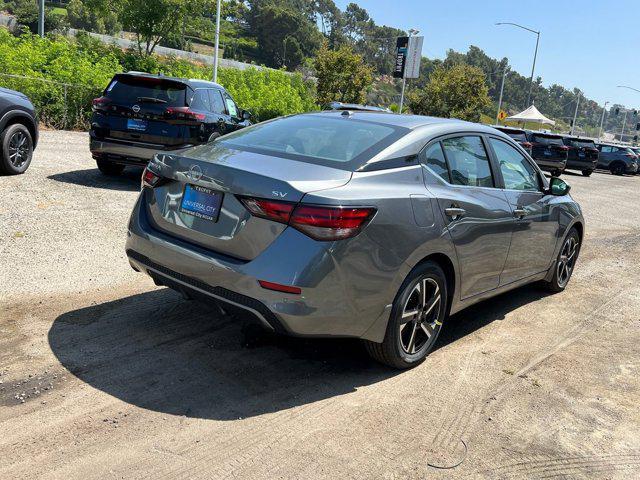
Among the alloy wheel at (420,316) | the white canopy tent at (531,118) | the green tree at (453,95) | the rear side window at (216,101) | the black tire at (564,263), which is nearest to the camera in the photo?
the alloy wheel at (420,316)

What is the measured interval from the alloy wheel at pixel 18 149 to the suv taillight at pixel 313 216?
6.78 metres

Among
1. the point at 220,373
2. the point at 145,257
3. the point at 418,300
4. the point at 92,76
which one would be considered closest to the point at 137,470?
the point at 220,373

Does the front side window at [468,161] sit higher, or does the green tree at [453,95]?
the green tree at [453,95]

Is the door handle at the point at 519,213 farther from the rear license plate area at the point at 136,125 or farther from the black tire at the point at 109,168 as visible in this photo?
the black tire at the point at 109,168

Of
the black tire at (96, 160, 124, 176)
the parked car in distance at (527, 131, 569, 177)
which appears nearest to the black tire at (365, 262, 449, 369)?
the black tire at (96, 160, 124, 176)

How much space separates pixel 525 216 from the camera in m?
5.20

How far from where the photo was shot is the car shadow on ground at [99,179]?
948cm

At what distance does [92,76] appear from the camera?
17.2 meters

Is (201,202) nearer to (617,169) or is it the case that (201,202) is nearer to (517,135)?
(517,135)

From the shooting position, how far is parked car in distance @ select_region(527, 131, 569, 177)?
25.0 m

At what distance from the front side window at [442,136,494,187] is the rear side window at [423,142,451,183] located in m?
0.07

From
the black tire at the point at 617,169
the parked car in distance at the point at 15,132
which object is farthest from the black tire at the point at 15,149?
the black tire at the point at 617,169

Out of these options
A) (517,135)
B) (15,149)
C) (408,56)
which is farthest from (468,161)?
(408,56)

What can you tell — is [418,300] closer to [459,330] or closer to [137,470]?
[459,330]
